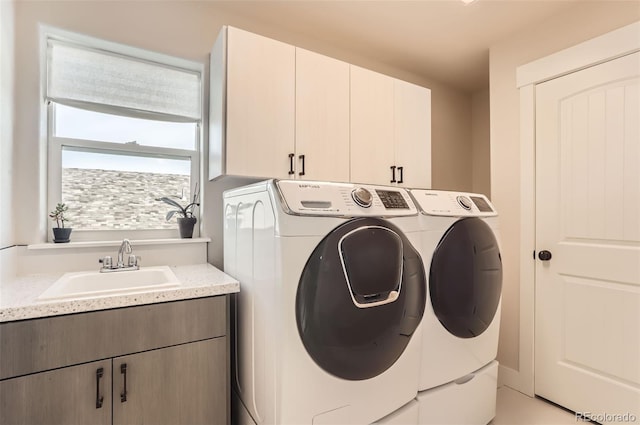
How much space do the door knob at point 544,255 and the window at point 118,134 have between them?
7.59 ft

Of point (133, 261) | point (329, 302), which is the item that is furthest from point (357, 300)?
point (133, 261)

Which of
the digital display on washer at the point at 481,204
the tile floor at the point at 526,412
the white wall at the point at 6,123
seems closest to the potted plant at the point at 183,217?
the white wall at the point at 6,123

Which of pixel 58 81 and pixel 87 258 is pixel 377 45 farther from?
pixel 87 258

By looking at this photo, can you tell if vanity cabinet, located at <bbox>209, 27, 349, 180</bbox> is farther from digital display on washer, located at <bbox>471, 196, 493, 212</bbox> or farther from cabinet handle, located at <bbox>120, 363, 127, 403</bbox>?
cabinet handle, located at <bbox>120, 363, 127, 403</bbox>

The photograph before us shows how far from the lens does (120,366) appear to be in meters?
1.12

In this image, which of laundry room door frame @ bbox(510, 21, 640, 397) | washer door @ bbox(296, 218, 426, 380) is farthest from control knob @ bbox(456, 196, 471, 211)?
laundry room door frame @ bbox(510, 21, 640, 397)

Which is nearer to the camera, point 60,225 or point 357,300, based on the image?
point 357,300

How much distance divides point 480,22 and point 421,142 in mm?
857

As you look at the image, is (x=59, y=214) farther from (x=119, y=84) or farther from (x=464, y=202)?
(x=464, y=202)

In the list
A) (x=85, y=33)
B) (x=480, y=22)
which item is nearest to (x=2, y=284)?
(x=85, y=33)

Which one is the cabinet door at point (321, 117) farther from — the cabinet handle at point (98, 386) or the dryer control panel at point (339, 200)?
the cabinet handle at point (98, 386)

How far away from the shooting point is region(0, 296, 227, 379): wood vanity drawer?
993 millimetres

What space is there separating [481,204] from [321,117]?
1.03 meters

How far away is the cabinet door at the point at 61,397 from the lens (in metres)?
0.99
